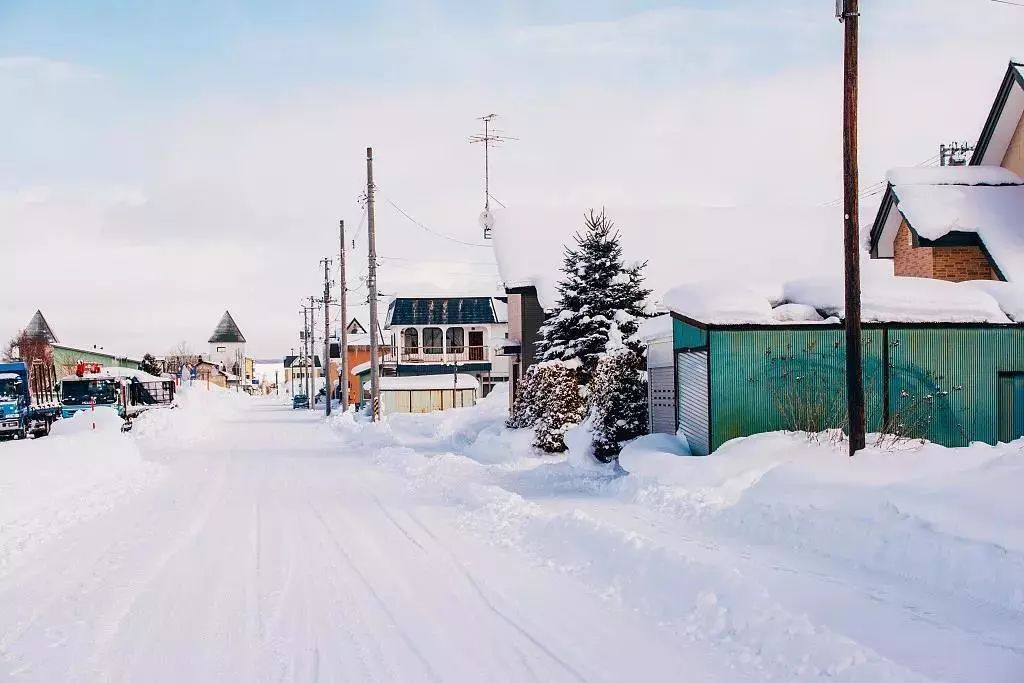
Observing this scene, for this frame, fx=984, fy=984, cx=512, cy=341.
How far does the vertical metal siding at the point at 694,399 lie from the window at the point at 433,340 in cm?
6205

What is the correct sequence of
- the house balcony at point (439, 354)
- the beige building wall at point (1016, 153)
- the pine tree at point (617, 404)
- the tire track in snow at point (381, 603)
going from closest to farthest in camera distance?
the tire track in snow at point (381, 603)
the pine tree at point (617, 404)
the beige building wall at point (1016, 153)
the house balcony at point (439, 354)

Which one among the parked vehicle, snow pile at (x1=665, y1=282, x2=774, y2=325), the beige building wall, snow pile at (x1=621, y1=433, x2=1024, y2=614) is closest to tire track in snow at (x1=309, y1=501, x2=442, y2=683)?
snow pile at (x1=621, y1=433, x2=1024, y2=614)

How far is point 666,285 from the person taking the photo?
32688 millimetres

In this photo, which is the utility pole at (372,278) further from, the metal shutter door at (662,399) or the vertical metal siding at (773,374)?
the vertical metal siding at (773,374)

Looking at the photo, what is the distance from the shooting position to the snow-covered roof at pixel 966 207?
22.2 m

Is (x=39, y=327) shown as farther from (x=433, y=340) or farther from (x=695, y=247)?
(x=695, y=247)

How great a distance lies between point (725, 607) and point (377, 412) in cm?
3727

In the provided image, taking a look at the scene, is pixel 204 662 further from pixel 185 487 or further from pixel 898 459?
pixel 185 487

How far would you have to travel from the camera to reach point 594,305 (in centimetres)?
2805

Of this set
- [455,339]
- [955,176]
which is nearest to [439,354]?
[455,339]

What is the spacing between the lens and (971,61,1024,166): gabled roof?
919 inches

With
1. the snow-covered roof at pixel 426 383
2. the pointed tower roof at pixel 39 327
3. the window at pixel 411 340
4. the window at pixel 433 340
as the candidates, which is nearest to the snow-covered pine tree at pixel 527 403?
the snow-covered roof at pixel 426 383

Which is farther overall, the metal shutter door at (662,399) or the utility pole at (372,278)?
the utility pole at (372,278)

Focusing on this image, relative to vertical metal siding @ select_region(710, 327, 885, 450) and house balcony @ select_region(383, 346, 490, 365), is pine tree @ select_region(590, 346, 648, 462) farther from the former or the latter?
house balcony @ select_region(383, 346, 490, 365)
